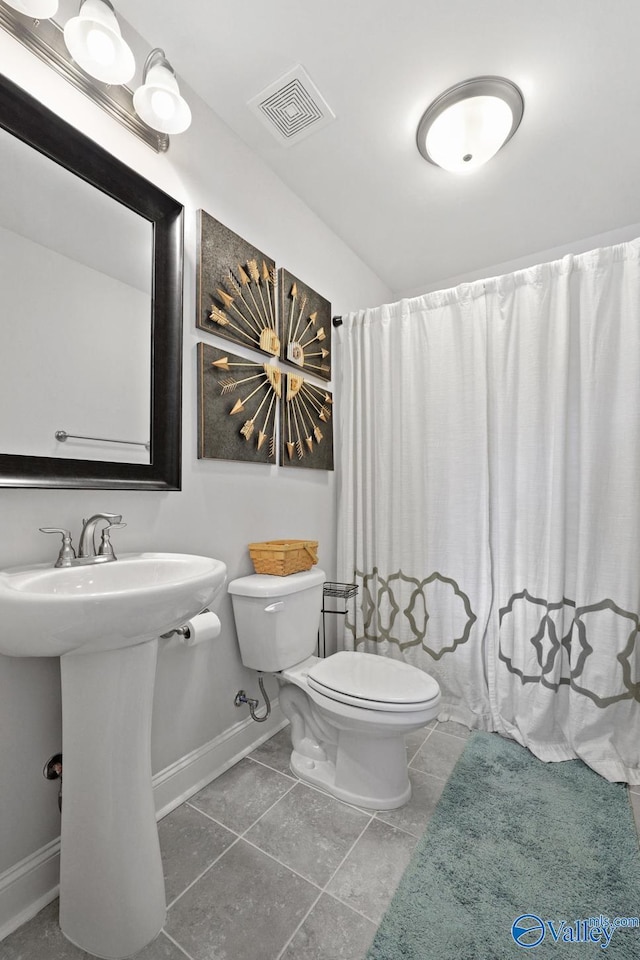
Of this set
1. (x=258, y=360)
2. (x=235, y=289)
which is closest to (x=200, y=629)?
(x=258, y=360)

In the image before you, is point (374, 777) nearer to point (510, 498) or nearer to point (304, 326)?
point (510, 498)

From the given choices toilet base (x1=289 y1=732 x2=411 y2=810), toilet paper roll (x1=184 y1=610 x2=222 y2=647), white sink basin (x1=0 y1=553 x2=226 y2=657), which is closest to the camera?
white sink basin (x1=0 y1=553 x2=226 y2=657)

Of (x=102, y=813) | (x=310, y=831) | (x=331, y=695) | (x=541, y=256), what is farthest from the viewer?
(x=541, y=256)

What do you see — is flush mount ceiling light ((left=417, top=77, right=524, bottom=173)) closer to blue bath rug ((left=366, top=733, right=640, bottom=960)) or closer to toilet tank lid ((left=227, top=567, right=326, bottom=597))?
toilet tank lid ((left=227, top=567, right=326, bottom=597))

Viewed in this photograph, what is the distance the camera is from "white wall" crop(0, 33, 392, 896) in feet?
3.35

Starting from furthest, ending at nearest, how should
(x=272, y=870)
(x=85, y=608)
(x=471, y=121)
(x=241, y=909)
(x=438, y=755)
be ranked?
(x=438, y=755) < (x=471, y=121) < (x=272, y=870) < (x=241, y=909) < (x=85, y=608)

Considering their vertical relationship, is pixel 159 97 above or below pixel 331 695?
above

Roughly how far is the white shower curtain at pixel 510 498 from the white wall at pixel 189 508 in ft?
1.27

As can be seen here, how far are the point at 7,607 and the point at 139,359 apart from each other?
2.69 feet

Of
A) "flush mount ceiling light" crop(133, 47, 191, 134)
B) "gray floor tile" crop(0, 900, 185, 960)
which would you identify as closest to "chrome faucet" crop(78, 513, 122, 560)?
"gray floor tile" crop(0, 900, 185, 960)

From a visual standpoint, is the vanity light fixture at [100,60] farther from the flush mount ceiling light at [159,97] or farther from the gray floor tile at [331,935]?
the gray floor tile at [331,935]

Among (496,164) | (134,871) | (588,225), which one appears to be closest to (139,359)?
(134,871)

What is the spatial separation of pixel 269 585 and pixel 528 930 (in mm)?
1066

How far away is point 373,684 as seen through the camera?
1382mm
